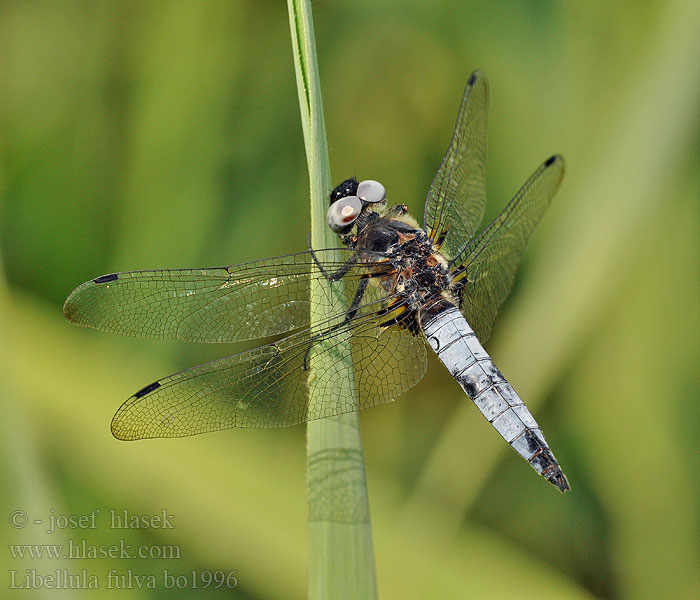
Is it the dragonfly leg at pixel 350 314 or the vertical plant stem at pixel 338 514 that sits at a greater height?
the dragonfly leg at pixel 350 314

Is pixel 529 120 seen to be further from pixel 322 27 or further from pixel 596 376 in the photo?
pixel 596 376

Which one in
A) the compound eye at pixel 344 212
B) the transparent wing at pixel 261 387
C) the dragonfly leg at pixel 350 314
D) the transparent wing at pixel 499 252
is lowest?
the transparent wing at pixel 261 387

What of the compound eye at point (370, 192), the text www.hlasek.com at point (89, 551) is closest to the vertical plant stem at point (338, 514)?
the compound eye at point (370, 192)

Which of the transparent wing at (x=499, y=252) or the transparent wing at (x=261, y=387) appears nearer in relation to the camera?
the transparent wing at (x=261, y=387)

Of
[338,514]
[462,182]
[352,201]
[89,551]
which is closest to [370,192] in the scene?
[352,201]

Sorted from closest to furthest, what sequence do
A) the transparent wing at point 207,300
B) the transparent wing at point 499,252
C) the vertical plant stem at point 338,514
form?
1. the vertical plant stem at point 338,514
2. the transparent wing at point 207,300
3. the transparent wing at point 499,252

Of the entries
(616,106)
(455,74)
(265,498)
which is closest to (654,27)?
(616,106)

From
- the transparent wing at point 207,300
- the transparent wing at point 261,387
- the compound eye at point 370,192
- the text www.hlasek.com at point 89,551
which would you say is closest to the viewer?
the transparent wing at point 261,387

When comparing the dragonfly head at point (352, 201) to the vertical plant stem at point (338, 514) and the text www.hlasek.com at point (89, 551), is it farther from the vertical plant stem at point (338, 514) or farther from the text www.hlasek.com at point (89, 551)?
the text www.hlasek.com at point (89, 551)

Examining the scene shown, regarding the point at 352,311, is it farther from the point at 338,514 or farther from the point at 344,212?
the point at 338,514
